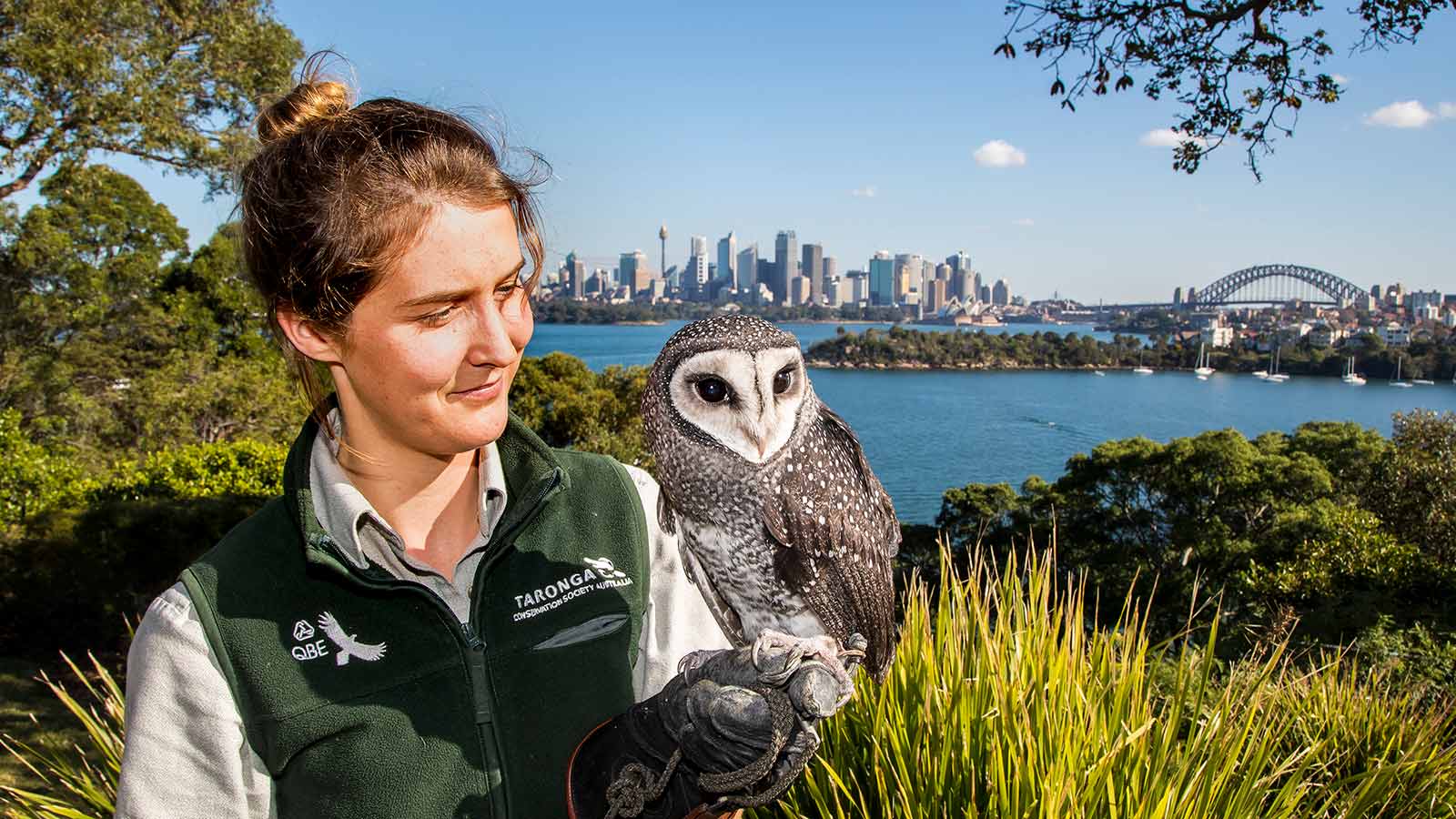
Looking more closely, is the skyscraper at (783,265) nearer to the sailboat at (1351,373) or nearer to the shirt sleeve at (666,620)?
the shirt sleeve at (666,620)

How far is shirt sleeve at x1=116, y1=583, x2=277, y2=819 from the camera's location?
1.21m

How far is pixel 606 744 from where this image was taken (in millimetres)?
1395

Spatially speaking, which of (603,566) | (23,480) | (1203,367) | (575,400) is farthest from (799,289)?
(1203,367)

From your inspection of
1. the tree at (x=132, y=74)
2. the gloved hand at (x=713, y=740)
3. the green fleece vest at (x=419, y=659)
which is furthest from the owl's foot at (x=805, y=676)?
the tree at (x=132, y=74)

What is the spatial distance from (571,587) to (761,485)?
1.31 ft

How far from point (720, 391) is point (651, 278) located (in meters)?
6.08

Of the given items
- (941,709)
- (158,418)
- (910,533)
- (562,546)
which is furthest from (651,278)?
(910,533)

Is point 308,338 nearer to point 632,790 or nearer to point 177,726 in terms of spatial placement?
point 177,726

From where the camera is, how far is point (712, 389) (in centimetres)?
159

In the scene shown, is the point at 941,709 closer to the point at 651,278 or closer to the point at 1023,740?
the point at 1023,740

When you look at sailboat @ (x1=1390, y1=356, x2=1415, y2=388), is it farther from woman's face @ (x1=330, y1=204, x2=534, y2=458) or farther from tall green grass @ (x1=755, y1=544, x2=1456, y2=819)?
woman's face @ (x1=330, y1=204, x2=534, y2=458)

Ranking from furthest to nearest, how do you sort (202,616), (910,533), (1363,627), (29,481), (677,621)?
(910,533)
(29,481)
(1363,627)
(677,621)
(202,616)

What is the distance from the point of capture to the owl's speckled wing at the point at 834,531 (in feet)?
5.34

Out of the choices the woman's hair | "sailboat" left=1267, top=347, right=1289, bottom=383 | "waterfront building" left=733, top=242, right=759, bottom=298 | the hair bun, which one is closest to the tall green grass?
the woman's hair
